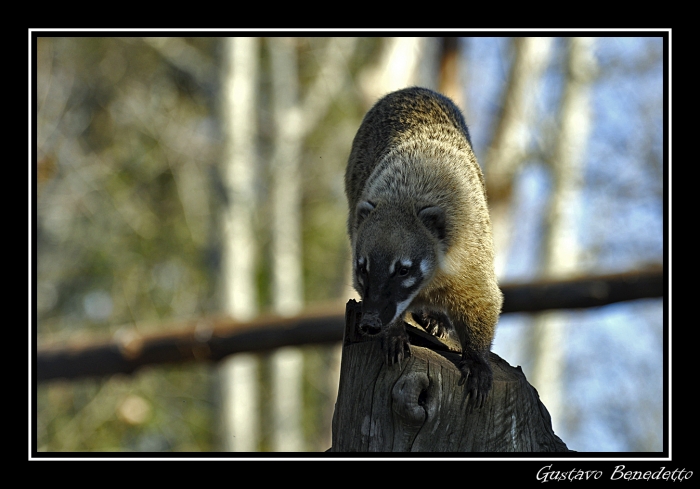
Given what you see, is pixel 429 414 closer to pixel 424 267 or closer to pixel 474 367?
pixel 474 367

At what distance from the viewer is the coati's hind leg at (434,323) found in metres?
5.47

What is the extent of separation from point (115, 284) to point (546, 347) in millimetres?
12824

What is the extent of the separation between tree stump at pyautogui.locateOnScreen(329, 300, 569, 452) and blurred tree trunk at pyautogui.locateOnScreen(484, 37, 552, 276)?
10161 millimetres

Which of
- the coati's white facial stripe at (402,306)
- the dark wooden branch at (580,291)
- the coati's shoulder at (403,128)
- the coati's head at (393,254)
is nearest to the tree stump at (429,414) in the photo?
the coati's head at (393,254)

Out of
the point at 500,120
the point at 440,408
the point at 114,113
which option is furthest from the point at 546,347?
the point at 114,113

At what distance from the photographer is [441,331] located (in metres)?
5.53

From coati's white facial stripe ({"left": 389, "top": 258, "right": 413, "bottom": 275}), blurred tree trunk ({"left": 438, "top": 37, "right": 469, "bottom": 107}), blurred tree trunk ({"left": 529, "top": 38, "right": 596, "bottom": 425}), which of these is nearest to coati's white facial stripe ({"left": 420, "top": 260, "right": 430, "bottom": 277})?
coati's white facial stripe ({"left": 389, "top": 258, "right": 413, "bottom": 275})

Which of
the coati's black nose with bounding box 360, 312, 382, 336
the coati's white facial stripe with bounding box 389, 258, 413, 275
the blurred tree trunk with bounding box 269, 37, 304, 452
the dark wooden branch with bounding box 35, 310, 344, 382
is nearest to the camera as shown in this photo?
the coati's black nose with bounding box 360, 312, 382, 336

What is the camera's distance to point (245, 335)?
8938mm

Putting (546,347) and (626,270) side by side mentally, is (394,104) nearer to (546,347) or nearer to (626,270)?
(626,270)

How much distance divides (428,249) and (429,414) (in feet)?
4.64

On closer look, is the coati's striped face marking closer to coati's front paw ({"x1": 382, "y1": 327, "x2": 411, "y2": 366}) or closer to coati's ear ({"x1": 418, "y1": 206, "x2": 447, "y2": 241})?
coati's front paw ({"x1": 382, "y1": 327, "x2": 411, "y2": 366})
